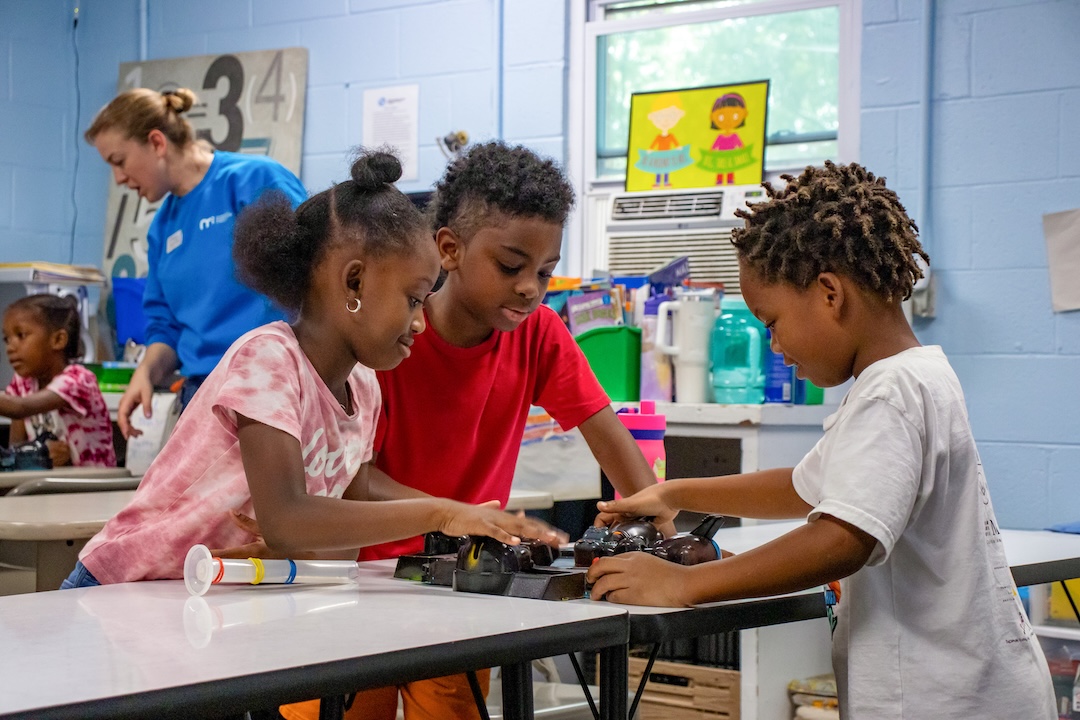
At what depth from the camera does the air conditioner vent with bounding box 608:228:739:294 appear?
3.60 m

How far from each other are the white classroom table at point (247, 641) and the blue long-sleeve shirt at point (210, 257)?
1633mm

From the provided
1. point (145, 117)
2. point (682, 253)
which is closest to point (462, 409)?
point (145, 117)

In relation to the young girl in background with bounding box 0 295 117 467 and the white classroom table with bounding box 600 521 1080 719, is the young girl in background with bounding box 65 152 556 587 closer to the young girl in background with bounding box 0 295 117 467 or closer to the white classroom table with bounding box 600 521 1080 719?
the white classroom table with bounding box 600 521 1080 719

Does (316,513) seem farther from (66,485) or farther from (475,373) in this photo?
(66,485)

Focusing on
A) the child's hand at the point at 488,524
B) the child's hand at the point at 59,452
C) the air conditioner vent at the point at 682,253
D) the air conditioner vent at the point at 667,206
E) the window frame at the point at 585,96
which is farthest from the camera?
the window frame at the point at 585,96

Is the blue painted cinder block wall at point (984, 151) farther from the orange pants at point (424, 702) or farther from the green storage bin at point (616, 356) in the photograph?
the orange pants at point (424, 702)

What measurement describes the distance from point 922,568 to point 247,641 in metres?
0.71

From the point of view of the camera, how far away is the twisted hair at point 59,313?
4.40 m

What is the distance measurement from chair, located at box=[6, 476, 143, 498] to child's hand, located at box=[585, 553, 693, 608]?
71.2 inches

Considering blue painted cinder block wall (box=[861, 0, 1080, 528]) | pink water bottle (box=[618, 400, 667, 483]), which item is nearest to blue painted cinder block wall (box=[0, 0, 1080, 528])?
blue painted cinder block wall (box=[861, 0, 1080, 528])

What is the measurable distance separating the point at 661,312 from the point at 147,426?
1.42m

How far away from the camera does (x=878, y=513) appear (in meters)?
1.17

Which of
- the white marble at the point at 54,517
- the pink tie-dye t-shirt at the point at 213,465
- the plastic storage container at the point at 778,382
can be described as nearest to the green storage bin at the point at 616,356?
the plastic storage container at the point at 778,382

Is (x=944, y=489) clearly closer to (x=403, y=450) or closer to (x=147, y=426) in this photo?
(x=403, y=450)
